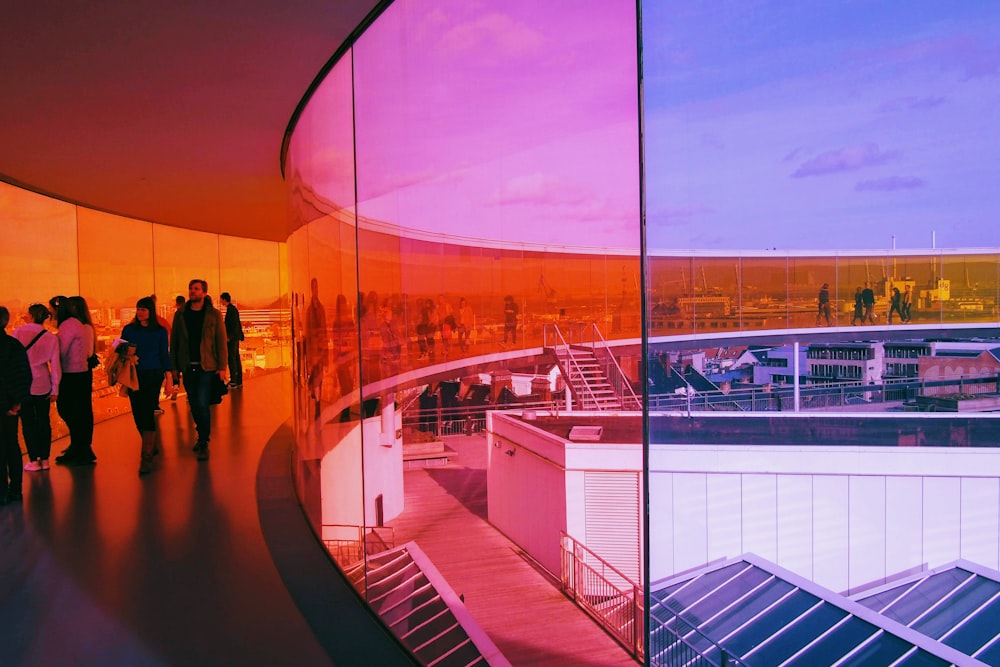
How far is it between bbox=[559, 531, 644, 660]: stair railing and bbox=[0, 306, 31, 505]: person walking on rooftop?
5.24 meters

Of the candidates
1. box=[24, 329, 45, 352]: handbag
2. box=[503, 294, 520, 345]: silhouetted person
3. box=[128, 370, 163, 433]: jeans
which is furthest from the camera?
box=[128, 370, 163, 433]: jeans

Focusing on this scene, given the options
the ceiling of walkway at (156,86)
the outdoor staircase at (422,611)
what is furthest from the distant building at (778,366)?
the ceiling of walkway at (156,86)

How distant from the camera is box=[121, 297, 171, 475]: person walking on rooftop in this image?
6.79m

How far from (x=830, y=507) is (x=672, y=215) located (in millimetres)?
659

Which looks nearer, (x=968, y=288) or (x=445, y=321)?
(x=968, y=288)

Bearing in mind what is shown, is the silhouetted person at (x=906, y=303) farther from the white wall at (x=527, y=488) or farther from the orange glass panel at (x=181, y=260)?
the orange glass panel at (x=181, y=260)

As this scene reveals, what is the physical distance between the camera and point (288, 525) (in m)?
5.18

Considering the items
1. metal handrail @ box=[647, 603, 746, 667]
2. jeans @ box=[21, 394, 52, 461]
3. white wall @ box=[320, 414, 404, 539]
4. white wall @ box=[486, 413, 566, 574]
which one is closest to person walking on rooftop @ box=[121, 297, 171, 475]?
jeans @ box=[21, 394, 52, 461]

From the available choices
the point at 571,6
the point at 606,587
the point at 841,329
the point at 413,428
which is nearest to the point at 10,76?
the point at 413,428

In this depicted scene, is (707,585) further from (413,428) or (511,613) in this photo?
(413,428)

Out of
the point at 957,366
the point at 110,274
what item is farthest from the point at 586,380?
the point at 110,274

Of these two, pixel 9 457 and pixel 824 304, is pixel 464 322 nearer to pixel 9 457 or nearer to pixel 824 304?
pixel 824 304

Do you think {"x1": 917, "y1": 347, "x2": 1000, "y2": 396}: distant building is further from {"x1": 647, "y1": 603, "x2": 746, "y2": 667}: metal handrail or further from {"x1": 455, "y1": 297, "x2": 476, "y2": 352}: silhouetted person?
{"x1": 455, "y1": 297, "x2": 476, "y2": 352}: silhouetted person

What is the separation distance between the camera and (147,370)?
6.86m
